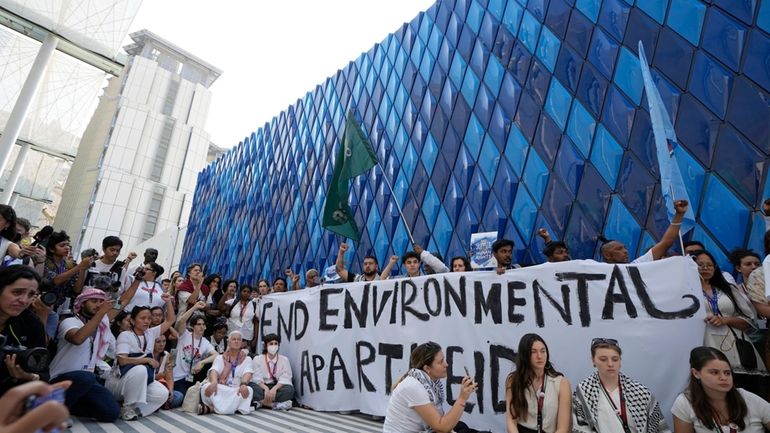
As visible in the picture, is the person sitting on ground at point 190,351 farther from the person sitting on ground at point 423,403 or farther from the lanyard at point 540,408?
the lanyard at point 540,408

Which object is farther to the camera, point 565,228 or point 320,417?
point 565,228

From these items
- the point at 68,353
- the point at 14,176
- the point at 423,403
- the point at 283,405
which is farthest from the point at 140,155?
the point at 423,403

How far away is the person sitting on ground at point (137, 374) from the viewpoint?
15.0ft

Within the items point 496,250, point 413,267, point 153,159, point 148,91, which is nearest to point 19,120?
point 413,267

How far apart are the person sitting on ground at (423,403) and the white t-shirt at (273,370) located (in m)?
3.15

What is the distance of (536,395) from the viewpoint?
2.98m

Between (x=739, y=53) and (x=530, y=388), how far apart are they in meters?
8.15

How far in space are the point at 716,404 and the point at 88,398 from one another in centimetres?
560

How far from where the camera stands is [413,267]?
5641 mm

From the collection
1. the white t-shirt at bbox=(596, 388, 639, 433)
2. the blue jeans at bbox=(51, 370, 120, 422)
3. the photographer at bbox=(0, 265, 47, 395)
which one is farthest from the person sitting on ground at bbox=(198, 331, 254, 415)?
the white t-shirt at bbox=(596, 388, 639, 433)

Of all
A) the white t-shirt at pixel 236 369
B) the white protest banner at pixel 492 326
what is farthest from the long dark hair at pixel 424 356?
the white t-shirt at pixel 236 369

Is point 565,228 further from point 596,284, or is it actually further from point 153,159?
point 153,159

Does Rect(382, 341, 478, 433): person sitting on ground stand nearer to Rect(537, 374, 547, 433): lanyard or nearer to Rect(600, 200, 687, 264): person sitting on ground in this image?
Rect(537, 374, 547, 433): lanyard

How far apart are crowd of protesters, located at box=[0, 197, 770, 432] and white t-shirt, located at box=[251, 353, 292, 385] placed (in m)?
0.02
